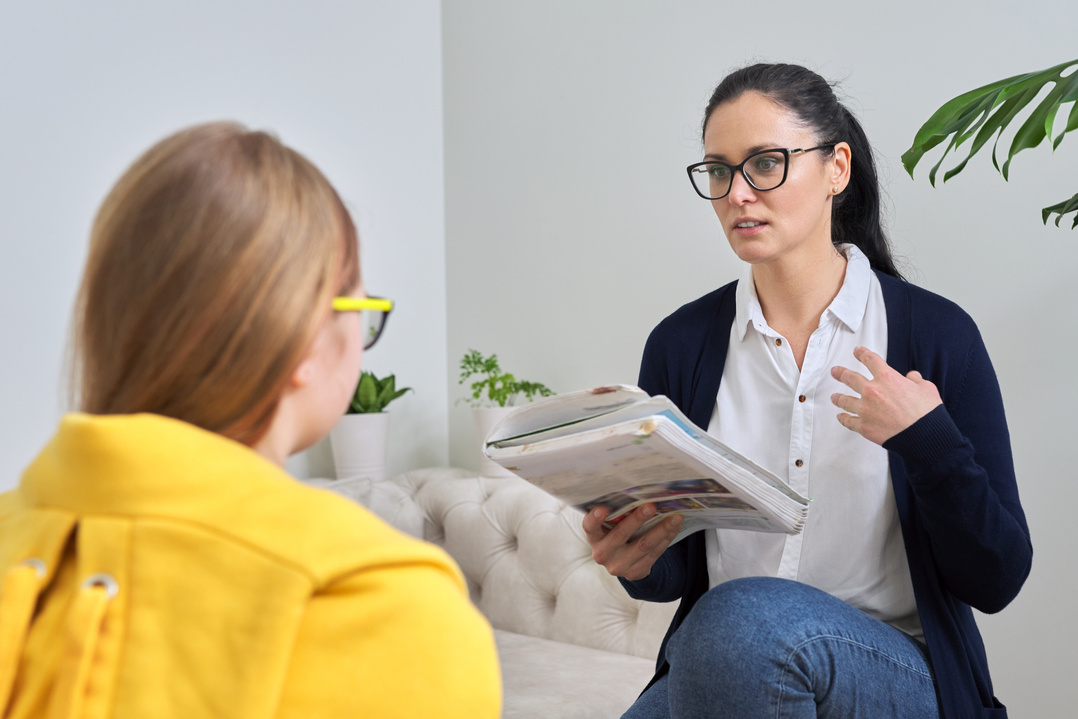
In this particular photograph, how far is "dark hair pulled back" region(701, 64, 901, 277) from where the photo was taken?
4.12 feet

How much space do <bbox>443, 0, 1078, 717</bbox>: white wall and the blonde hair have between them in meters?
1.52

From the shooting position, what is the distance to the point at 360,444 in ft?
7.60

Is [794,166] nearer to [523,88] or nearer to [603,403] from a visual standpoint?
[603,403]

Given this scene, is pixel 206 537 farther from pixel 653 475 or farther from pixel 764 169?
pixel 764 169

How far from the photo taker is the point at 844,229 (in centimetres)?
141

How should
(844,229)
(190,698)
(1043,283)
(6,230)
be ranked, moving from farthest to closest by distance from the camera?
(6,230), (1043,283), (844,229), (190,698)

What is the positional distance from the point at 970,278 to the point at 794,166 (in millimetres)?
701

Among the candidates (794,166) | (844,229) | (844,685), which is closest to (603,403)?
(844,685)

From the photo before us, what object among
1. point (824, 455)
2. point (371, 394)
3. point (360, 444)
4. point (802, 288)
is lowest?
point (360, 444)

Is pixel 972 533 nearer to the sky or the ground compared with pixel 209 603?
nearer to the ground

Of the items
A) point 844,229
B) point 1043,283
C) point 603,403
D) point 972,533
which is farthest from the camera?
point 1043,283

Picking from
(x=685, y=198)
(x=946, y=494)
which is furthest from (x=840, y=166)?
(x=685, y=198)

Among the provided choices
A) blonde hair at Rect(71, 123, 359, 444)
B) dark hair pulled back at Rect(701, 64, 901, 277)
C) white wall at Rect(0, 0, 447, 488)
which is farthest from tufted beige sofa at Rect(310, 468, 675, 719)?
blonde hair at Rect(71, 123, 359, 444)

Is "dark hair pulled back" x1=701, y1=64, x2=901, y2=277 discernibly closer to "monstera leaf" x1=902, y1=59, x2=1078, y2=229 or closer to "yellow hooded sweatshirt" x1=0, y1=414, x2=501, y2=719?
"monstera leaf" x1=902, y1=59, x2=1078, y2=229
